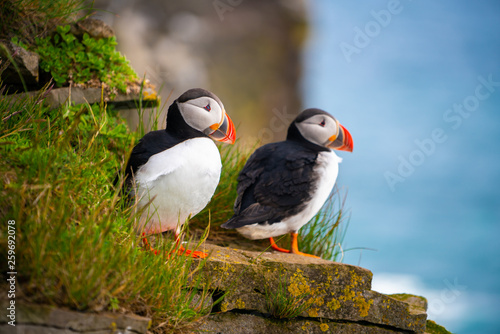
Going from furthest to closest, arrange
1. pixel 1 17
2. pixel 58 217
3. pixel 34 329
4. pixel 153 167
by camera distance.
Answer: pixel 1 17
pixel 153 167
pixel 58 217
pixel 34 329

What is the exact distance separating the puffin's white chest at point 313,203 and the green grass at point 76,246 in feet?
3.16

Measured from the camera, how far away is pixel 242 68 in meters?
10.6

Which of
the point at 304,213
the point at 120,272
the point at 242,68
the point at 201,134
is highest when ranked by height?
the point at 242,68

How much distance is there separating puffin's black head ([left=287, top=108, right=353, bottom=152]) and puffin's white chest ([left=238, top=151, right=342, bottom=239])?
0.65 feet

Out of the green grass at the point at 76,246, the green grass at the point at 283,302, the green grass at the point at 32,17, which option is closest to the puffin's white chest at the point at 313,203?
the green grass at the point at 283,302

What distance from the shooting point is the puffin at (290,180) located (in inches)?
160

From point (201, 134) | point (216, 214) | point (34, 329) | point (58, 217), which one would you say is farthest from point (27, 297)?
point (216, 214)

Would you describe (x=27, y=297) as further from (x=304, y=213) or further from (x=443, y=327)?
(x=443, y=327)

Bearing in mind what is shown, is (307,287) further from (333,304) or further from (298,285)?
(333,304)

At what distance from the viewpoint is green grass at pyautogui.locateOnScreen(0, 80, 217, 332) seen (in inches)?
91.2

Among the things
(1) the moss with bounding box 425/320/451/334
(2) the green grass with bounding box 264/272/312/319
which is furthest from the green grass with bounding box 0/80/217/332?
(1) the moss with bounding box 425/320/451/334

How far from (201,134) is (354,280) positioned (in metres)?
1.85

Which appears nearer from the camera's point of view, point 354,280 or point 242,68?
point 354,280

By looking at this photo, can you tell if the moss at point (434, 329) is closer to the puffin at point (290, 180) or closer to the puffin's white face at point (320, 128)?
the puffin at point (290, 180)
